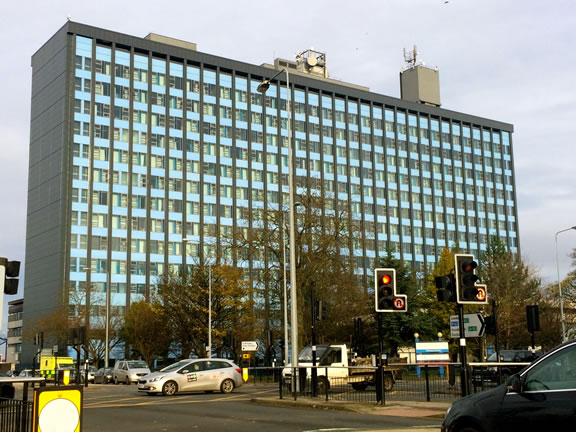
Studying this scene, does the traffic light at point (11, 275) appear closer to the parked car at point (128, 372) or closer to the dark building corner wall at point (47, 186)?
the parked car at point (128, 372)

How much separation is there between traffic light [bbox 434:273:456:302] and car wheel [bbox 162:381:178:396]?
15136mm

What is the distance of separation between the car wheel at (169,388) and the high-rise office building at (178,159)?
48336mm

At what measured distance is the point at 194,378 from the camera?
28938 millimetres

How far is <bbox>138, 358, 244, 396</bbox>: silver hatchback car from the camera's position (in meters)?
28.2

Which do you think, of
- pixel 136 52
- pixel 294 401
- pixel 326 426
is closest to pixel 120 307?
pixel 136 52

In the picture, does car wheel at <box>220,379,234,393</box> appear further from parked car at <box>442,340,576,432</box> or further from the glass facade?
the glass facade

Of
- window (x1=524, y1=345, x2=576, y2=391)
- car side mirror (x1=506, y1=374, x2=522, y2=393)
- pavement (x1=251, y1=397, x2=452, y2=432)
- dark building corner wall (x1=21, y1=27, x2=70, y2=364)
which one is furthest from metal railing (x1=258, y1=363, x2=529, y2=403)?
dark building corner wall (x1=21, y1=27, x2=70, y2=364)

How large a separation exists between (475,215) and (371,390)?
107 metres

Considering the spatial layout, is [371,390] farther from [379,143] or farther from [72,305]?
[379,143]

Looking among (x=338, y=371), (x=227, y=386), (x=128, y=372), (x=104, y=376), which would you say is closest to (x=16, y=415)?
(x=338, y=371)

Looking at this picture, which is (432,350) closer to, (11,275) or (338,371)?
(338,371)

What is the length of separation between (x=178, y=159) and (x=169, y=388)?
69.2 metres

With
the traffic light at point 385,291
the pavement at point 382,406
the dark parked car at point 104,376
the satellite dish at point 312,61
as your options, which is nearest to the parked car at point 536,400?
the pavement at point 382,406

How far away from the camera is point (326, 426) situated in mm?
15016
